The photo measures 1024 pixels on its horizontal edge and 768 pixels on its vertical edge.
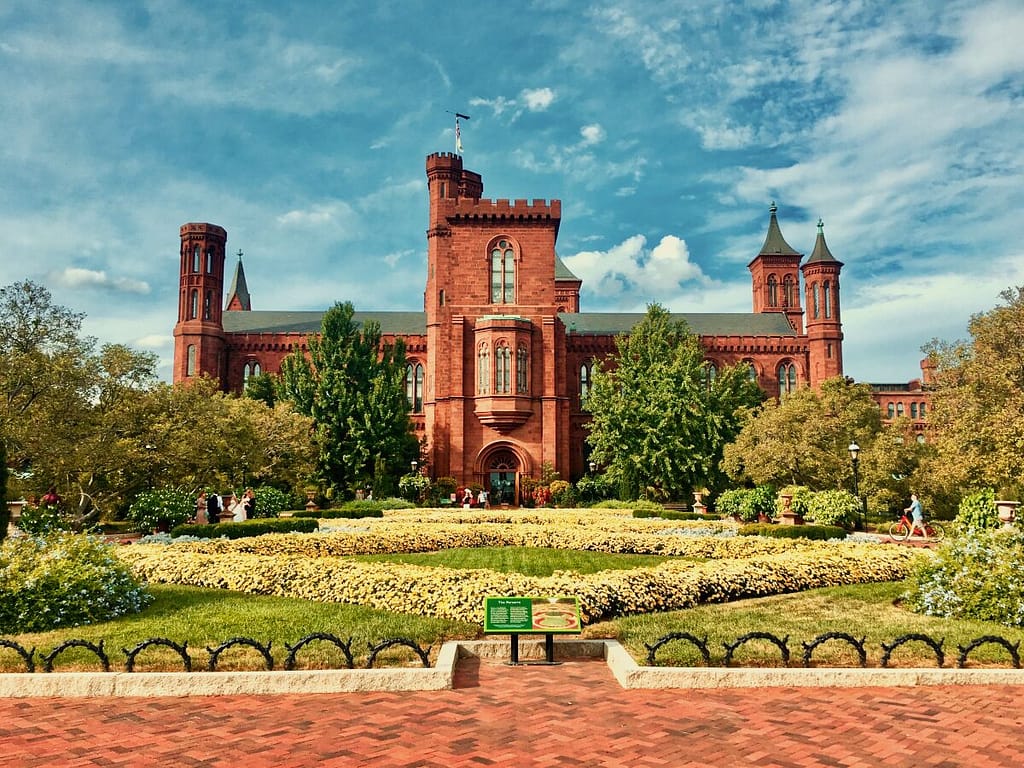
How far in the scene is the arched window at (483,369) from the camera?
147 feet

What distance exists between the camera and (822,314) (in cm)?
6081

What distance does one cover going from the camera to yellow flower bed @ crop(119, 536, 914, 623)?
430 inches

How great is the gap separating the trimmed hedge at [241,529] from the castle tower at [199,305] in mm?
35119

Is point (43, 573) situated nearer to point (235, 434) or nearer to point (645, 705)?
point (645, 705)

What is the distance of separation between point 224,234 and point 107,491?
4011 cm

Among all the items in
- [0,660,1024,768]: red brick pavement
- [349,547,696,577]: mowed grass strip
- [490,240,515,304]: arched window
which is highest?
[490,240,515,304]: arched window

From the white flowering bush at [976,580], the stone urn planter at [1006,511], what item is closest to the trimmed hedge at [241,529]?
the white flowering bush at [976,580]

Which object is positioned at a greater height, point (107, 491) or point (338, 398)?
point (338, 398)

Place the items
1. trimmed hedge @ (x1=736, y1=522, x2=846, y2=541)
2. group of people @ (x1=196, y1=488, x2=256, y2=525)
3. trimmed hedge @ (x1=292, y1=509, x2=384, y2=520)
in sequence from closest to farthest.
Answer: trimmed hedge @ (x1=736, y1=522, x2=846, y2=541) → group of people @ (x1=196, y1=488, x2=256, y2=525) → trimmed hedge @ (x1=292, y1=509, x2=384, y2=520)

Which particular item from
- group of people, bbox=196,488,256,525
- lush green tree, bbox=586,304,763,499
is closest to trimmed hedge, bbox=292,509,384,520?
group of people, bbox=196,488,256,525

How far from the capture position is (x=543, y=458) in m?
45.0

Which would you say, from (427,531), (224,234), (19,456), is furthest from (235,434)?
(224,234)

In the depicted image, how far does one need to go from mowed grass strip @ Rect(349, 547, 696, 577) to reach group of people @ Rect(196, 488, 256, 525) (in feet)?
30.4

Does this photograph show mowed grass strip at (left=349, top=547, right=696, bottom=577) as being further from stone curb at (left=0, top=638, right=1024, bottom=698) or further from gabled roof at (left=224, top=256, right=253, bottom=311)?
gabled roof at (left=224, top=256, right=253, bottom=311)
